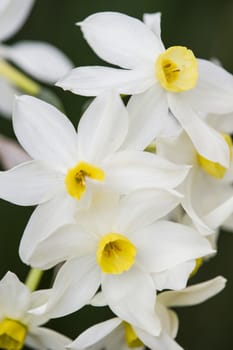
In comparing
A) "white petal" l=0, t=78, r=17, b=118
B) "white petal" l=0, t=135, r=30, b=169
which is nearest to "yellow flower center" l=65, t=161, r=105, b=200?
"white petal" l=0, t=135, r=30, b=169

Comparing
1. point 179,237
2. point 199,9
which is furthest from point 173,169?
point 199,9

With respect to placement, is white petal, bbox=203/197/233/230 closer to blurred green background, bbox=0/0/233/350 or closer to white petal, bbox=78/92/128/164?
white petal, bbox=78/92/128/164

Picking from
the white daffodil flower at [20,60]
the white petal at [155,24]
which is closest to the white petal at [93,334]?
the white petal at [155,24]

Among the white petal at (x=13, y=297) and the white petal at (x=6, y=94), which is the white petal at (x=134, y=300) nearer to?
the white petal at (x=13, y=297)

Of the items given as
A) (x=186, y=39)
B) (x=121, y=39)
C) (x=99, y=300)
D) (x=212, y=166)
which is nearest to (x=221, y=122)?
(x=212, y=166)

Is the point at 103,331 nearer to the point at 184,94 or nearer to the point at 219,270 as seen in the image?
the point at 184,94
